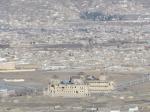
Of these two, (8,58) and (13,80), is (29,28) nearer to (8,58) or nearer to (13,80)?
(8,58)

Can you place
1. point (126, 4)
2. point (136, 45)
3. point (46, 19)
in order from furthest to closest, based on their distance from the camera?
point (126, 4), point (46, 19), point (136, 45)

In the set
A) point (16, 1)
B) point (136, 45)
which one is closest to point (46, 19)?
point (16, 1)

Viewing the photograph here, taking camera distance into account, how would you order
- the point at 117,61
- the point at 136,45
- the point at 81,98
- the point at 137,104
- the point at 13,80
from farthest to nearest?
the point at 136,45 → the point at 117,61 → the point at 13,80 → the point at 81,98 → the point at 137,104

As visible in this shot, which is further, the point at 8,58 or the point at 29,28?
the point at 29,28

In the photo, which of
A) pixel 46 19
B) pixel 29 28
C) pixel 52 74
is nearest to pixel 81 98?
pixel 52 74

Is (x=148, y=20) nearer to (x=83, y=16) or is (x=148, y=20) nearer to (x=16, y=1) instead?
(x=83, y=16)

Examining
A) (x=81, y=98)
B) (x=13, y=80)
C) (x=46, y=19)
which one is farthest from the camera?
(x=46, y=19)
